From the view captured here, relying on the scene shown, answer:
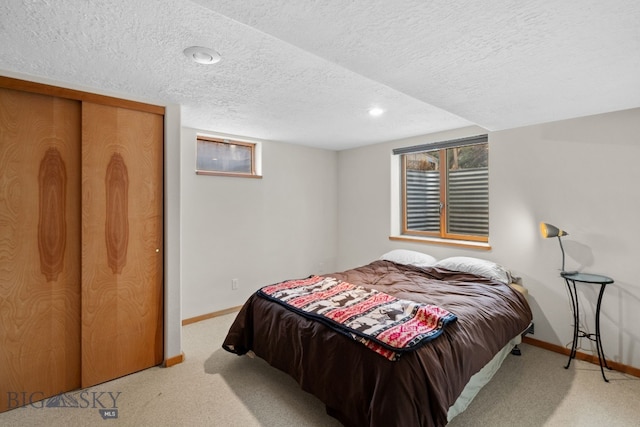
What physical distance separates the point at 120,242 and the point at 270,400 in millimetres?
1660

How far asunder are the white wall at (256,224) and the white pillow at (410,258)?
1309mm

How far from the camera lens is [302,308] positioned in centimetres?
223

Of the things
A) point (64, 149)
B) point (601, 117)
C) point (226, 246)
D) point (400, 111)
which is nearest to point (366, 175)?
point (400, 111)

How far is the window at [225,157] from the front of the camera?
3658mm

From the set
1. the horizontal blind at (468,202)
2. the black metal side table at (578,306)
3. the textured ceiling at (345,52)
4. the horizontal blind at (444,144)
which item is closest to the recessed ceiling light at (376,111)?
the textured ceiling at (345,52)

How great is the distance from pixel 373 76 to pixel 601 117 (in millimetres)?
2174

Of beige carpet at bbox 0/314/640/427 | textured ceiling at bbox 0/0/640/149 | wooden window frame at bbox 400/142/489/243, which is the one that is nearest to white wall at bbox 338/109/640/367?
wooden window frame at bbox 400/142/489/243

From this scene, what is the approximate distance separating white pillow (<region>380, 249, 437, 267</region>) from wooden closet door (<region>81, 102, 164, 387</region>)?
2573mm

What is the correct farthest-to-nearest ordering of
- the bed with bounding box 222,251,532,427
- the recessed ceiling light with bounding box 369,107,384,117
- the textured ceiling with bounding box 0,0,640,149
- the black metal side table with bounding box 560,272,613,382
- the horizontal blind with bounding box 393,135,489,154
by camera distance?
Answer: the horizontal blind with bounding box 393,135,489,154, the recessed ceiling light with bounding box 369,107,384,117, the black metal side table with bounding box 560,272,613,382, the bed with bounding box 222,251,532,427, the textured ceiling with bounding box 0,0,640,149

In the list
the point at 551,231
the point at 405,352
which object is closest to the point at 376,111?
the point at 551,231

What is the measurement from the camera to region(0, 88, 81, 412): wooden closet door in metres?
1.99

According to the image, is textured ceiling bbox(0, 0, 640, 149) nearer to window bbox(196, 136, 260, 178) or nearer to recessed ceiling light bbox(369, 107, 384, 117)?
recessed ceiling light bbox(369, 107, 384, 117)

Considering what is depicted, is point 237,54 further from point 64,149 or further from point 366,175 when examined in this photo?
point 366,175

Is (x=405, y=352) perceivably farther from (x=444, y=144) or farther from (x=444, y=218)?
(x=444, y=144)
